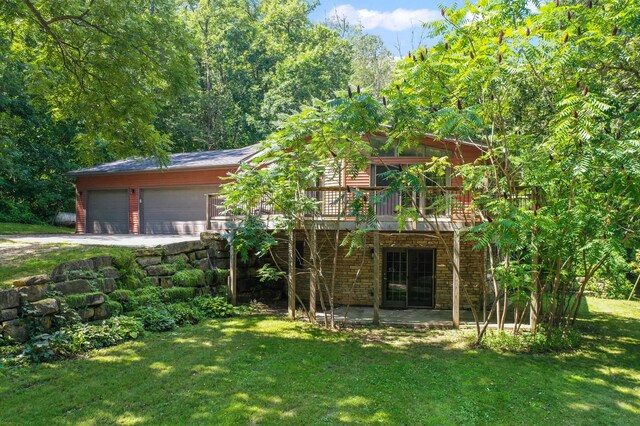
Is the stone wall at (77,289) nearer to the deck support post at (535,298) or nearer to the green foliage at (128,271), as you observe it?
the green foliage at (128,271)

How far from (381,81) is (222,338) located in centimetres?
3430

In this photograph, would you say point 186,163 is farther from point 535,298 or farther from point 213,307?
point 535,298

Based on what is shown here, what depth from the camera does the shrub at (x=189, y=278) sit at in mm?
9672

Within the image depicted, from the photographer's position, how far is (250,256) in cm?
1227

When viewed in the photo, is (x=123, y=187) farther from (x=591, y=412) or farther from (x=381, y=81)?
(x=381, y=81)

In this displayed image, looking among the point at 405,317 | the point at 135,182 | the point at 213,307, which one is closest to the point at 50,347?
the point at 213,307

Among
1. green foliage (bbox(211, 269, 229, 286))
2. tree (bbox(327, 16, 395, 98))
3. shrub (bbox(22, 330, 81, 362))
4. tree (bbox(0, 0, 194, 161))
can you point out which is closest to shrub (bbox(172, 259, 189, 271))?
green foliage (bbox(211, 269, 229, 286))

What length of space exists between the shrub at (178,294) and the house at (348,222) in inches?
52.4

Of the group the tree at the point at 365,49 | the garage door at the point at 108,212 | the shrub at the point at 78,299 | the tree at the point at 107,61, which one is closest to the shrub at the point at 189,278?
the shrub at the point at 78,299

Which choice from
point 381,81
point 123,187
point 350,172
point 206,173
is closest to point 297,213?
point 350,172

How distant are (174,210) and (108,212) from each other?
378cm

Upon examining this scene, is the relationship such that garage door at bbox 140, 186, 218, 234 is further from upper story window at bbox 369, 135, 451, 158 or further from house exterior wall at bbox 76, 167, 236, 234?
upper story window at bbox 369, 135, 451, 158

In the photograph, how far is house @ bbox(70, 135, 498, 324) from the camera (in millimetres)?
9430

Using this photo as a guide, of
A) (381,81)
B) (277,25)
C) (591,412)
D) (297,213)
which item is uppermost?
(277,25)
